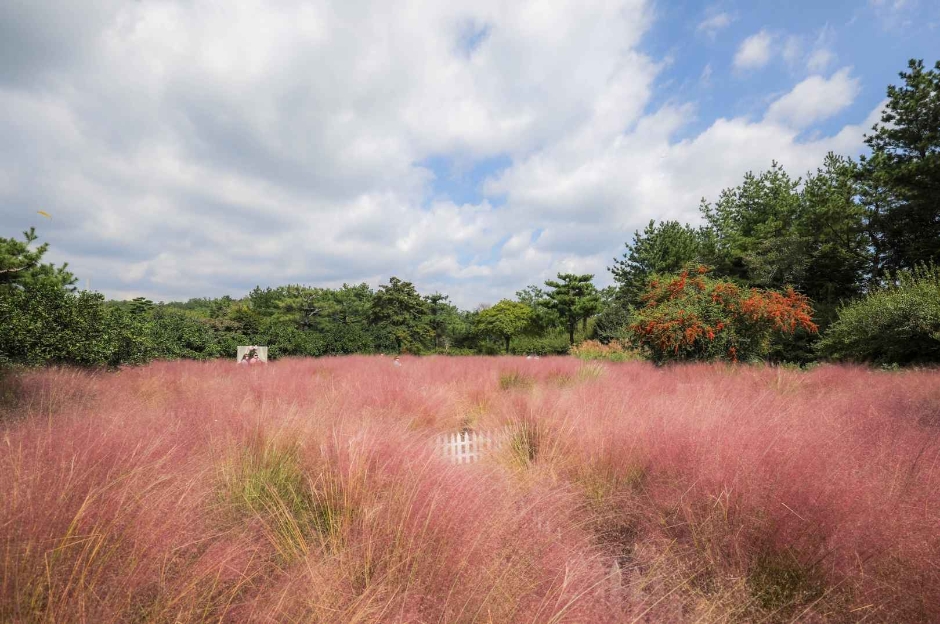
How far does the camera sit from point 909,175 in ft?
49.3

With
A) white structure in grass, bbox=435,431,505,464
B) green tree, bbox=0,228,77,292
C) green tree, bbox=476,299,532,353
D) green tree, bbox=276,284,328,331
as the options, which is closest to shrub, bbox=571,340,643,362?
white structure in grass, bbox=435,431,505,464

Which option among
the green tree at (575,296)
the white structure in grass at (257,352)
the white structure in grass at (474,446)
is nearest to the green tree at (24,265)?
the white structure in grass at (474,446)

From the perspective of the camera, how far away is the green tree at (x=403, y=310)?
23531 mm

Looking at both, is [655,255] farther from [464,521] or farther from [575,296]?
[464,521]

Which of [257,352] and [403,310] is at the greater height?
[403,310]

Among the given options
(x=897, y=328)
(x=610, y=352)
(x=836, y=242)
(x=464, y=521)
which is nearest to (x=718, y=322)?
(x=897, y=328)

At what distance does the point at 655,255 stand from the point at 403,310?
20932 mm

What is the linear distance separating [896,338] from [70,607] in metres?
14.1

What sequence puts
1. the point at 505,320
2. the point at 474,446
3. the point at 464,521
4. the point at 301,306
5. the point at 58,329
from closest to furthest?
1. the point at 464,521
2. the point at 474,446
3. the point at 58,329
4. the point at 301,306
5. the point at 505,320

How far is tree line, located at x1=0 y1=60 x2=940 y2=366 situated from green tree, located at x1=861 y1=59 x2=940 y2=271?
5 centimetres

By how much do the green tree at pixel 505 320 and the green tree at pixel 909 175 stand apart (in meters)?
20.2

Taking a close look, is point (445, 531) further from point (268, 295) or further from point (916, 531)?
point (268, 295)

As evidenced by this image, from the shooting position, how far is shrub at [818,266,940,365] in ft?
28.5

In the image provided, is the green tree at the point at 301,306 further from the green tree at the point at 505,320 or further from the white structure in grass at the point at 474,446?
the white structure in grass at the point at 474,446
